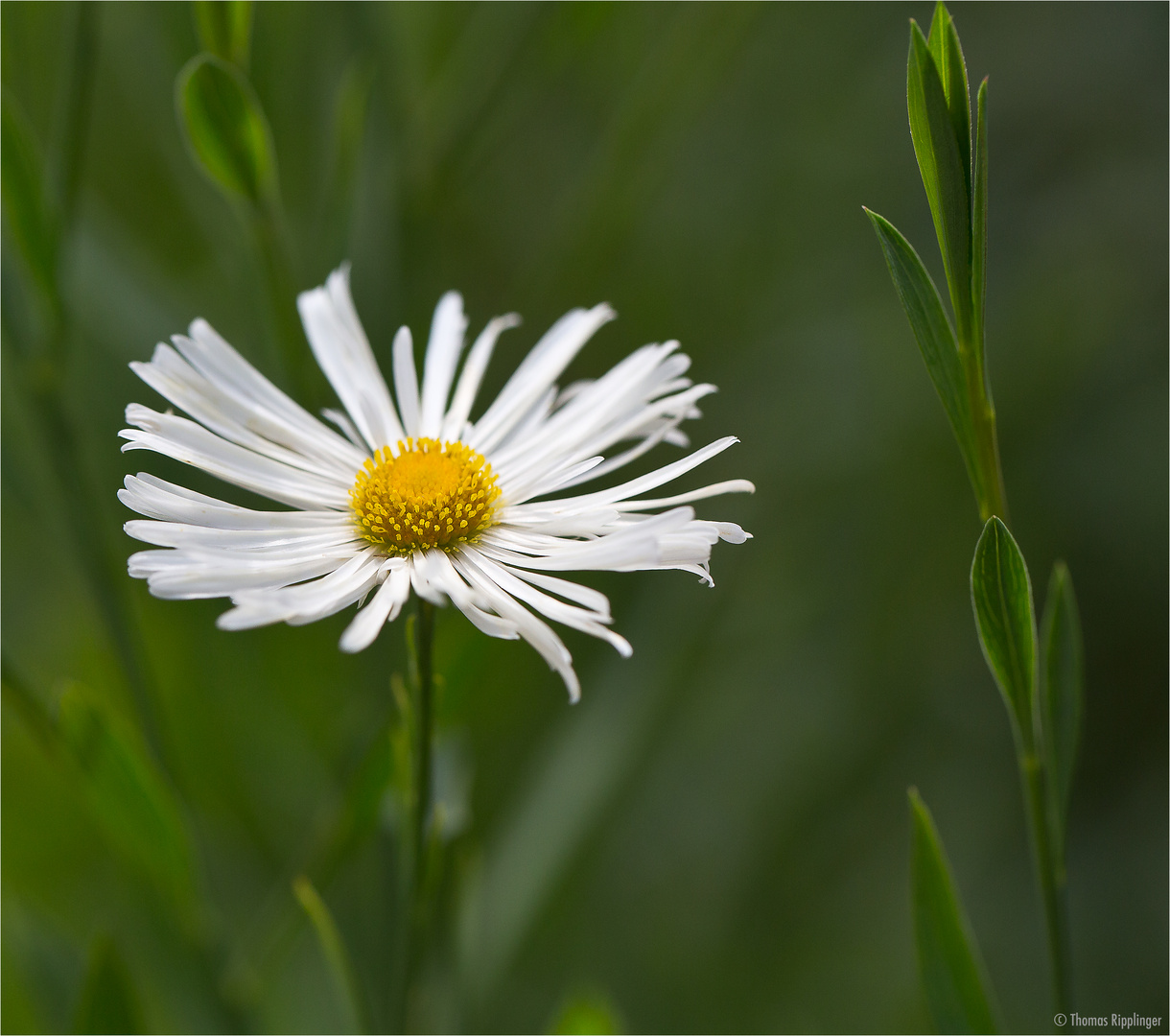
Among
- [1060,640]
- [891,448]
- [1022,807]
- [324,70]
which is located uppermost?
[324,70]

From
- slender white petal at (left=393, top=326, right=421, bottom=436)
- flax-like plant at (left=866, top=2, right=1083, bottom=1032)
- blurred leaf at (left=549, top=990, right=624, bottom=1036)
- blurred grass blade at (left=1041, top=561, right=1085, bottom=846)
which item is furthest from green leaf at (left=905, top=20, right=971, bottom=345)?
blurred leaf at (left=549, top=990, right=624, bottom=1036)

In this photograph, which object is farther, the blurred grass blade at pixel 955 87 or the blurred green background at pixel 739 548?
the blurred green background at pixel 739 548

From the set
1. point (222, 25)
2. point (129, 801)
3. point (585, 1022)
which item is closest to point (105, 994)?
point (129, 801)

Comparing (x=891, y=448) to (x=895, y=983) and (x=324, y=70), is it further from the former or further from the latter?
(x=324, y=70)

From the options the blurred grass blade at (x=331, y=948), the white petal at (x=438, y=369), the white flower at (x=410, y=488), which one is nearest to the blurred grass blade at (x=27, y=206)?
the white flower at (x=410, y=488)

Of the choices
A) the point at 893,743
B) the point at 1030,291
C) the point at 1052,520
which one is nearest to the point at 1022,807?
the point at 893,743

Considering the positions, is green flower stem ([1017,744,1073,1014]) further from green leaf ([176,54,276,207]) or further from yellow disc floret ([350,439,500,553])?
green leaf ([176,54,276,207])

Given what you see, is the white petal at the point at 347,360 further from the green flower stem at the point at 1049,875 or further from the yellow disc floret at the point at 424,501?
the green flower stem at the point at 1049,875
